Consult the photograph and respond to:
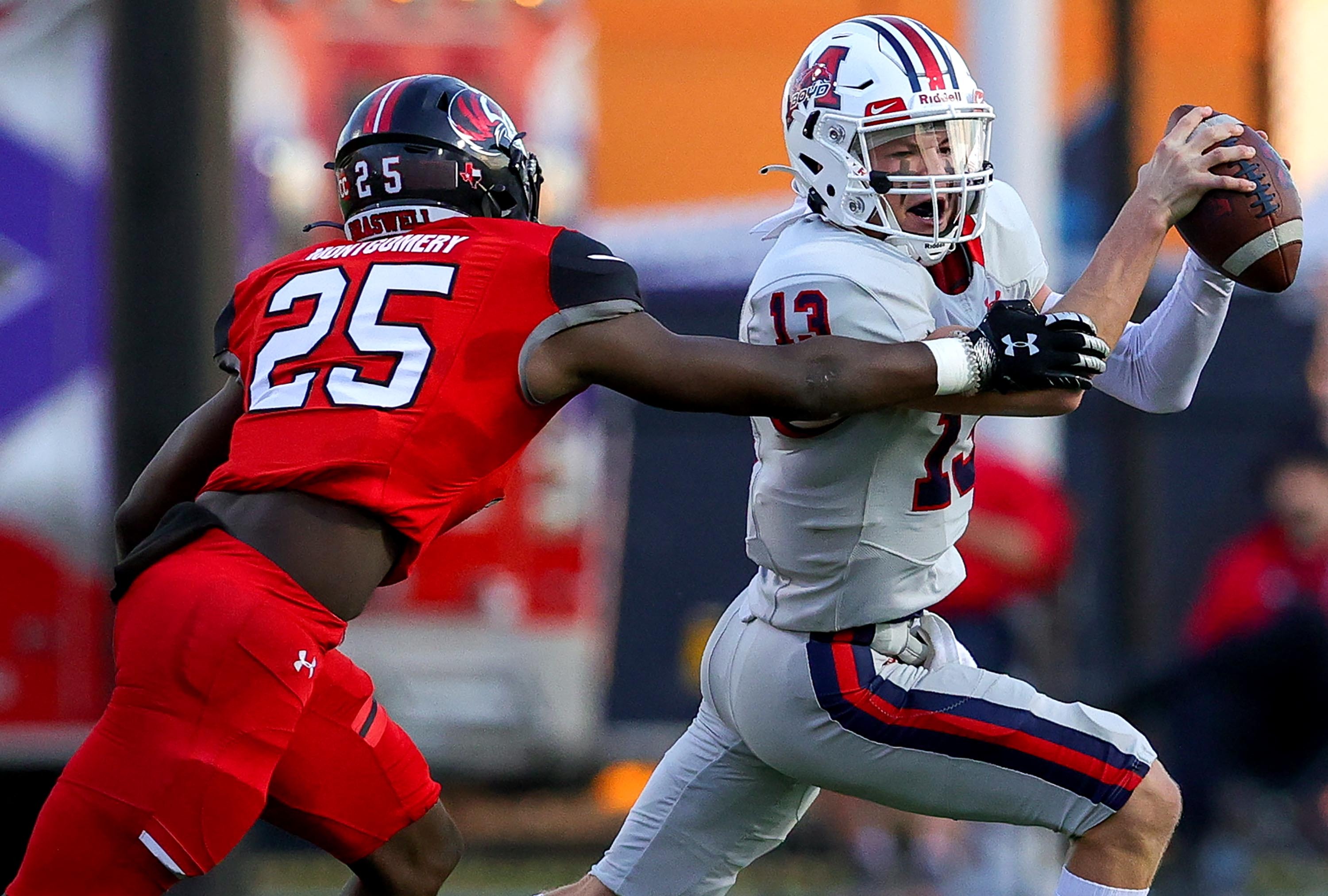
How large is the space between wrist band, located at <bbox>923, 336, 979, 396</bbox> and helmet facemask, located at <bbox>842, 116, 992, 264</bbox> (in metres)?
0.32

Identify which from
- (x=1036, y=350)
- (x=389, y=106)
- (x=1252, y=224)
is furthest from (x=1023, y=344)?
(x=389, y=106)

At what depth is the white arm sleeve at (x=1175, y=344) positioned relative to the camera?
3822 mm

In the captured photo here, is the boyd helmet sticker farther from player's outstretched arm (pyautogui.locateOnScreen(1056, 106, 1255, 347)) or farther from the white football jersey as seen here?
player's outstretched arm (pyautogui.locateOnScreen(1056, 106, 1255, 347))

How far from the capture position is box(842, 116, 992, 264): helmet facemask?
3.59m

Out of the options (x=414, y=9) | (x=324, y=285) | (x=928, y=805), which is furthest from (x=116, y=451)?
(x=414, y=9)

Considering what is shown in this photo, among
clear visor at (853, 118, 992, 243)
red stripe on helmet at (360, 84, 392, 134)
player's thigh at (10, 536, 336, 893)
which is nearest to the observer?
player's thigh at (10, 536, 336, 893)

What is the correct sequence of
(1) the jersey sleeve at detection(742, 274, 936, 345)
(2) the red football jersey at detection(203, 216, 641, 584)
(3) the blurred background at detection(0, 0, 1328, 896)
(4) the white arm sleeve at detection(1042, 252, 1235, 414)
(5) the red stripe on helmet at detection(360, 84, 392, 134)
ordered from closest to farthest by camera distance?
(2) the red football jersey at detection(203, 216, 641, 584)
(1) the jersey sleeve at detection(742, 274, 936, 345)
(5) the red stripe on helmet at detection(360, 84, 392, 134)
(4) the white arm sleeve at detection(1042, 252, 1235, 414)
(3) the blurred background at detection(0, 0, 1328, 896)

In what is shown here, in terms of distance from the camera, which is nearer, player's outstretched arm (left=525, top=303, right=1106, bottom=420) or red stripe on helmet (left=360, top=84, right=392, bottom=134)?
player's outstretched arm (left=525, top=303, right=1106, bottom=420)

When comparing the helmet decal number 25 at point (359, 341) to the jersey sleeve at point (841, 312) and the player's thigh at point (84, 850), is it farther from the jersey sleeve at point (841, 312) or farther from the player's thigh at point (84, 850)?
the player's thigh at point (84, 850)

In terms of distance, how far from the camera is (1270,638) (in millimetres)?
6949

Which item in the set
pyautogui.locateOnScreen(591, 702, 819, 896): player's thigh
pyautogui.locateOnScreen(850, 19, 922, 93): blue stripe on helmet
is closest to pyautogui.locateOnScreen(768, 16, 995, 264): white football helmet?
pyautogui.locateOnScreen(850, 19, 922, 93): blue stripe on helmet

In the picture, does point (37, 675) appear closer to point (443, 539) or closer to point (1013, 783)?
point (443, 539)

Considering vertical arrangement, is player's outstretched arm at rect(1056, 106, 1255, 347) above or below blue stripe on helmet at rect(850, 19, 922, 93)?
below

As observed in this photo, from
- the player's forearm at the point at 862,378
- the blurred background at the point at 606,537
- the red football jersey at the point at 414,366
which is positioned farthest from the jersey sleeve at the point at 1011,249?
the blurred background at the point at 606,537
